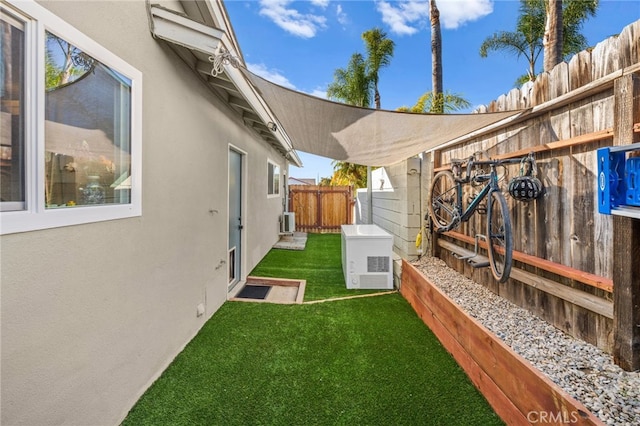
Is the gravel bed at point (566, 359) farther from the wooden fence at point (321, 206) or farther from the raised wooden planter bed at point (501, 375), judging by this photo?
the wooden fence at point (321, 206)

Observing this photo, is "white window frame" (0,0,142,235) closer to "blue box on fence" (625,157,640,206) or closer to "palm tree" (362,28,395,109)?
"blue box on fence" (625,157,640,206)

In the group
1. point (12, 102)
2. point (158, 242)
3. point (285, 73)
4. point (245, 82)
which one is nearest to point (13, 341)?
point (12, 102)

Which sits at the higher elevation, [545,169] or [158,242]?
[545,169]

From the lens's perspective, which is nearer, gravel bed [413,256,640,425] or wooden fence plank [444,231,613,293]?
gravel bed [413,256,640,425]

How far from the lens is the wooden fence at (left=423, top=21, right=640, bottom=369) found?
1898 mm

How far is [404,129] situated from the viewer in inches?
140

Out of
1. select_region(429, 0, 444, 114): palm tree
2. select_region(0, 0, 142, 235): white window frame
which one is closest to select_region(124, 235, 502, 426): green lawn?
select_region(0, 0, 142, 235): white window frame

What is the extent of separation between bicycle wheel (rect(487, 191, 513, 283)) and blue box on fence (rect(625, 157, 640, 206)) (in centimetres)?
100

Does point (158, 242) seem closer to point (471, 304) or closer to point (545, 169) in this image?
point (471, 304)

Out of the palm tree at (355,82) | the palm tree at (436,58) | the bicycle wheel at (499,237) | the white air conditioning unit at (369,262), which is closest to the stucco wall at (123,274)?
the white air conditioning unit at (369,262)

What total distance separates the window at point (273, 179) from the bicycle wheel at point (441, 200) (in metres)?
4.77

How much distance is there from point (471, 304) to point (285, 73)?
14.6 meters

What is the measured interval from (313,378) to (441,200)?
10.3ft

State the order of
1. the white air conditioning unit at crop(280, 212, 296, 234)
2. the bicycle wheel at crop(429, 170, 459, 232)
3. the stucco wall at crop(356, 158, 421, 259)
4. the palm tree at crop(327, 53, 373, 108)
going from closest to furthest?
the bicycle wheel at crop(429, 170, 459, 232), the stucco wall at crop(356, 158, 421, 259), the white air conditioning unit at crop(280, 212, 296, 234), the palm tree at crop(327, 53, 373, 108)
